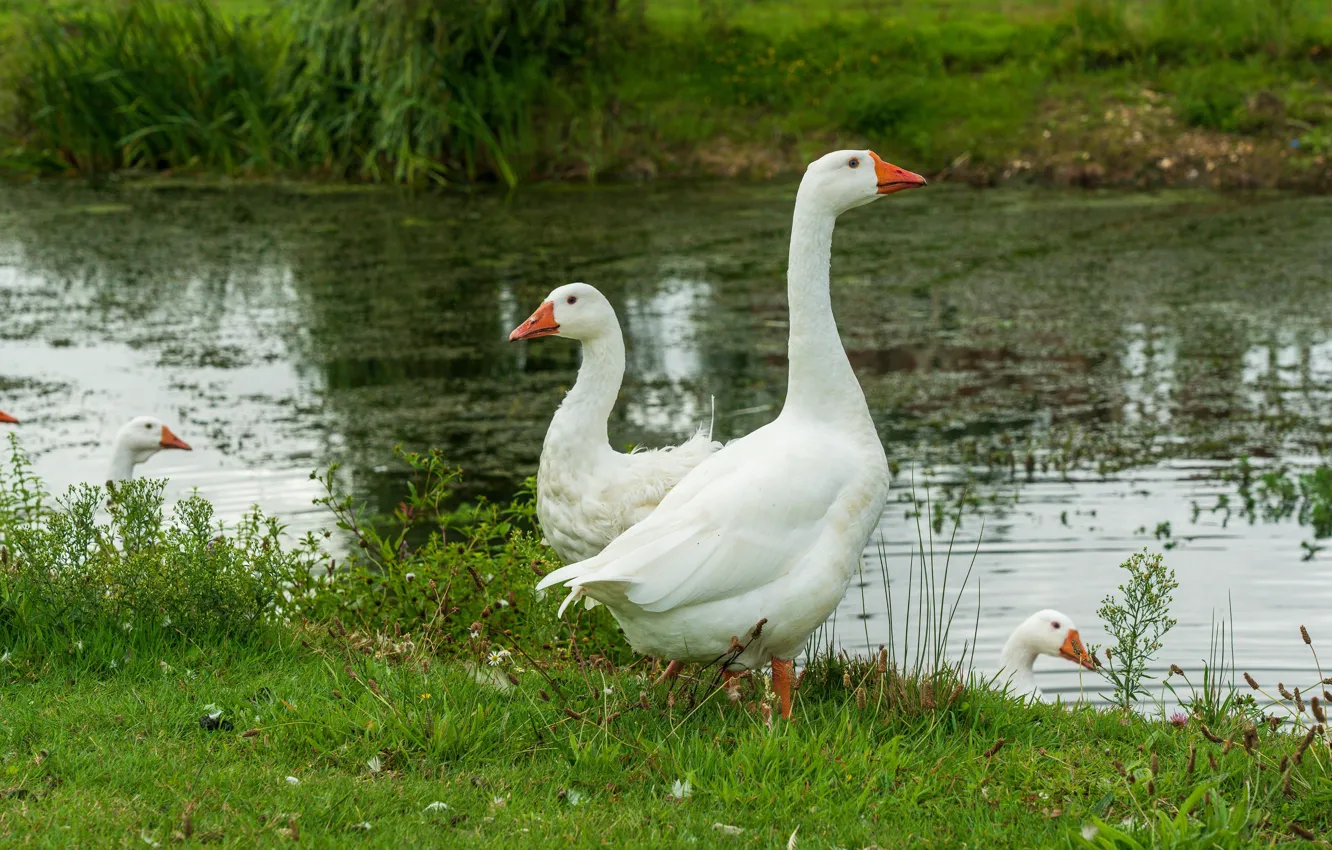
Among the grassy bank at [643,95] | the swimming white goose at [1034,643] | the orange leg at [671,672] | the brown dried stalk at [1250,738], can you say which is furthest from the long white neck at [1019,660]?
the grassy bank at [643,95]

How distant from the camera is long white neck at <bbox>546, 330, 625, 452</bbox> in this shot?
605cm

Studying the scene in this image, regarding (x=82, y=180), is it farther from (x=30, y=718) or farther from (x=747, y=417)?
(x=30, y=718)

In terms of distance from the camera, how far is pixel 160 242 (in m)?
18.2

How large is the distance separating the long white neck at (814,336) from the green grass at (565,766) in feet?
3.28

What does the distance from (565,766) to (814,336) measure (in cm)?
178

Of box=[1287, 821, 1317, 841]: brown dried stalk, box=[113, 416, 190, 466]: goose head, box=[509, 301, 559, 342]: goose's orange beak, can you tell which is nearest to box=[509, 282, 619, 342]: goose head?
box=[509, 301, 559, 342]: goose's orange beak

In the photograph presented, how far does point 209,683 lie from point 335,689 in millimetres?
545

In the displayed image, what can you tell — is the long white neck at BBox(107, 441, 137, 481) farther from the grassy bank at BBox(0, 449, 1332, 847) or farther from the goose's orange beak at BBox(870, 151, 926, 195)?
the goose's orange beak at BBox(870, 151, 926, 195)

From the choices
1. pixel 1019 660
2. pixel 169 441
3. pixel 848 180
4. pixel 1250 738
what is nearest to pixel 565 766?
pixel 1250 738

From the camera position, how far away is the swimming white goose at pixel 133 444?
327 inches

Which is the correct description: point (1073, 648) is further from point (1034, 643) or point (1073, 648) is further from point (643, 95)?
point (643, 95)

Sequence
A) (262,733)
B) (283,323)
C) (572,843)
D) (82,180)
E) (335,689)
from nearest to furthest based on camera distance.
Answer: (572,843) < (262,733) < (335,689) < (283,323) < (82,180)

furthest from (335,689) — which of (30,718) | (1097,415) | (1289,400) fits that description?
(1289,400)

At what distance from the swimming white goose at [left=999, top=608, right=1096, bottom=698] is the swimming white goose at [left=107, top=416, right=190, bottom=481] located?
4767mm
